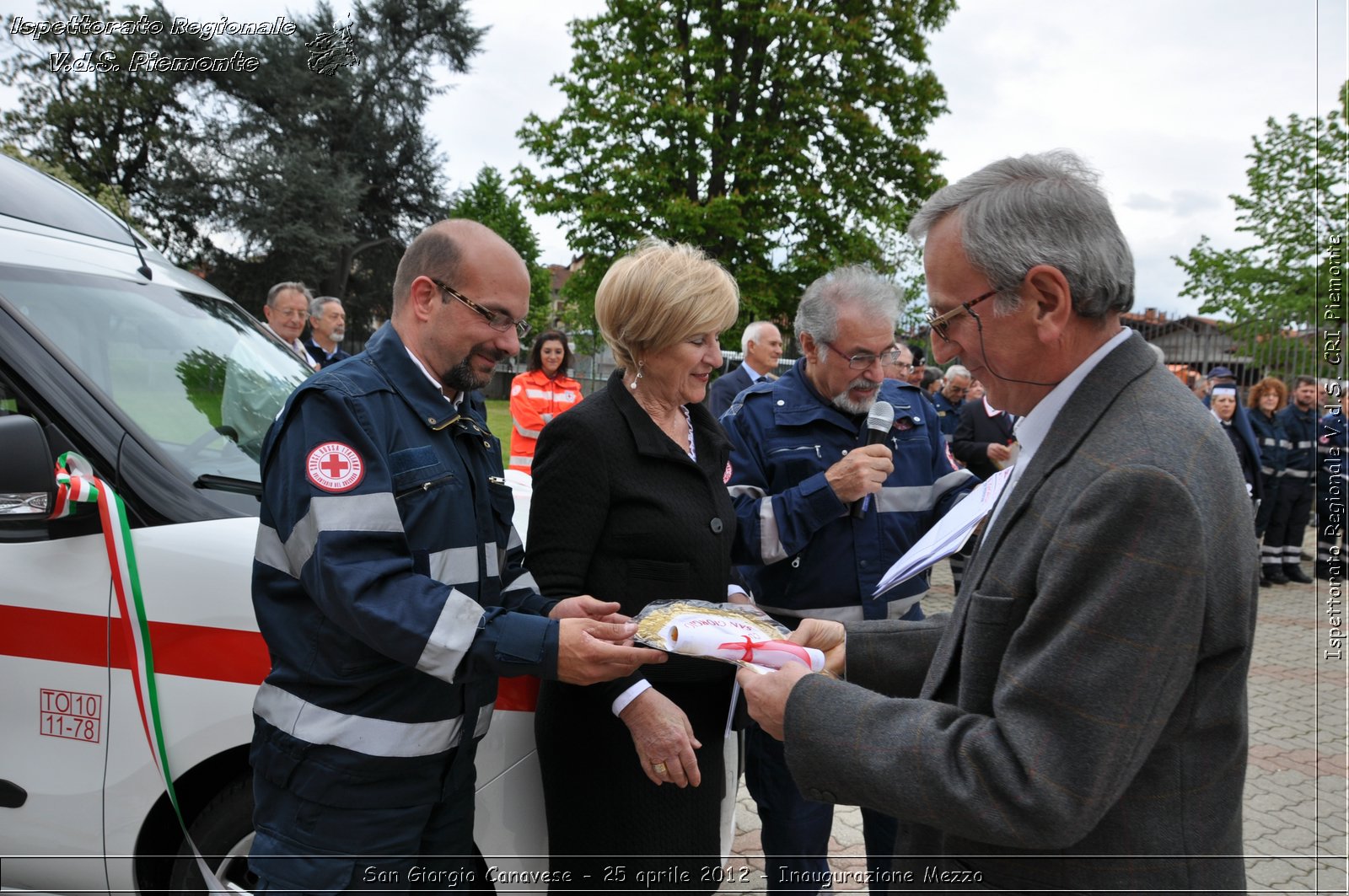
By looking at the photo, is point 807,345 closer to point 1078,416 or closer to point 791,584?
point 791,584

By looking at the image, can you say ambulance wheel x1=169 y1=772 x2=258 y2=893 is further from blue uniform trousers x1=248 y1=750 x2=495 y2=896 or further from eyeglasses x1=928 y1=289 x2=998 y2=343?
eyeglasses x1=928 y1=289 x2=998 y2=343

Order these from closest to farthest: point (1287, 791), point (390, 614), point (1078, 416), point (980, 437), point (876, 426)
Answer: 1. point (1078, 416)
2. point (390, 614)
3. point (876, 426)
4. point (1287, 791)
5. point (980, 437)

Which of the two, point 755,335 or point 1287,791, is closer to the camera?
point 1287,791

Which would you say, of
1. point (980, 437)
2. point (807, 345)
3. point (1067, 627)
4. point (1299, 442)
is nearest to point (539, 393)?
point (980, 437)

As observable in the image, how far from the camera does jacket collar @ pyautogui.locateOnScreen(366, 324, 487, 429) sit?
1.93 m

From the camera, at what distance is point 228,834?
2350 millimetres

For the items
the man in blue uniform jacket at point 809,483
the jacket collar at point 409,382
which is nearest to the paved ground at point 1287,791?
the man in blue uniform jacket at point 809,483

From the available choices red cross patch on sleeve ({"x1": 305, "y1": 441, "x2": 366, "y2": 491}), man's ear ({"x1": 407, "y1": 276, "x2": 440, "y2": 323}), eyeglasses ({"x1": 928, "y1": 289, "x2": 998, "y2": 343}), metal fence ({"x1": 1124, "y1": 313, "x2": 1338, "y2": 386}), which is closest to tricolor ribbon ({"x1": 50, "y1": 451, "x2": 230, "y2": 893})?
red cross patch on sleeve ({"x1": 305, "y1": 441, "x2": 366, "y2": 491})

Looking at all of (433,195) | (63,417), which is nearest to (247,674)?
(63,417)

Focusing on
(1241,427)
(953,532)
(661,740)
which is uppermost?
(1241,427)

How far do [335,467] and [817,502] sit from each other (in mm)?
1531

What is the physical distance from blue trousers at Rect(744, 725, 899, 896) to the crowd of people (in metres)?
0.01

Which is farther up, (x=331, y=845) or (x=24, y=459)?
(x=24, y=459)

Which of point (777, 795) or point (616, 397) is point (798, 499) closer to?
point (616, 397)
